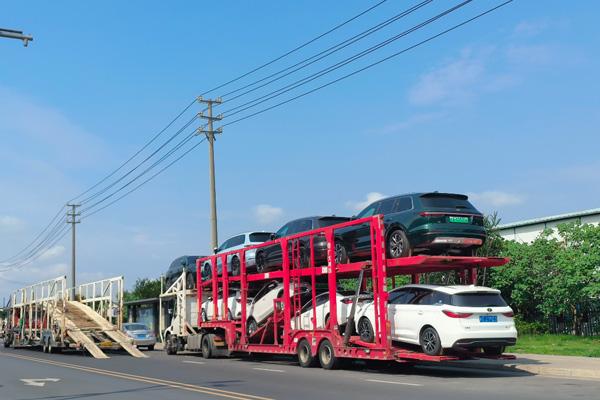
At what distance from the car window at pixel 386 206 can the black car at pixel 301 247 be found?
6.67 ft

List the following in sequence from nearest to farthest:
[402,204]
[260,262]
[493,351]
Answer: [493,351], [402,204], [260,262]

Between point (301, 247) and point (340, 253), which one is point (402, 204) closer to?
point (340, 253)

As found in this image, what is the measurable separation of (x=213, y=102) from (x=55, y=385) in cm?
2315

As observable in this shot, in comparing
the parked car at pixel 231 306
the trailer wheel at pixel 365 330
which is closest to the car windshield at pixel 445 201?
the trailer wheel at pixel 365 330

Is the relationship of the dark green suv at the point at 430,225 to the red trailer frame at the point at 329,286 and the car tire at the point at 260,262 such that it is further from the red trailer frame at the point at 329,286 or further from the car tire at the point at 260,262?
the car tire at the point at 260,262

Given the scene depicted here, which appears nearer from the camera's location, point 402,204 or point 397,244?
point 397,244

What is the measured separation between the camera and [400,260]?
14539mm

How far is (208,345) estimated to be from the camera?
23.0 meters

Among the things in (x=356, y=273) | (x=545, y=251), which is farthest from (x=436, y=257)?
(x=545, y=251)

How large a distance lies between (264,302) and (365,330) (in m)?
4.90

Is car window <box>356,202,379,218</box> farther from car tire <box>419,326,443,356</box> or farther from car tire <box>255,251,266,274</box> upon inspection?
car tire <box>255,251,266,274</box>

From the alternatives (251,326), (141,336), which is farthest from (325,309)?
(141,336)

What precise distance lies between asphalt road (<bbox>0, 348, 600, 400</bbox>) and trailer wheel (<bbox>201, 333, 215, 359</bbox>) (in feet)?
13.9

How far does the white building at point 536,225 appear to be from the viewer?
1326 inches
